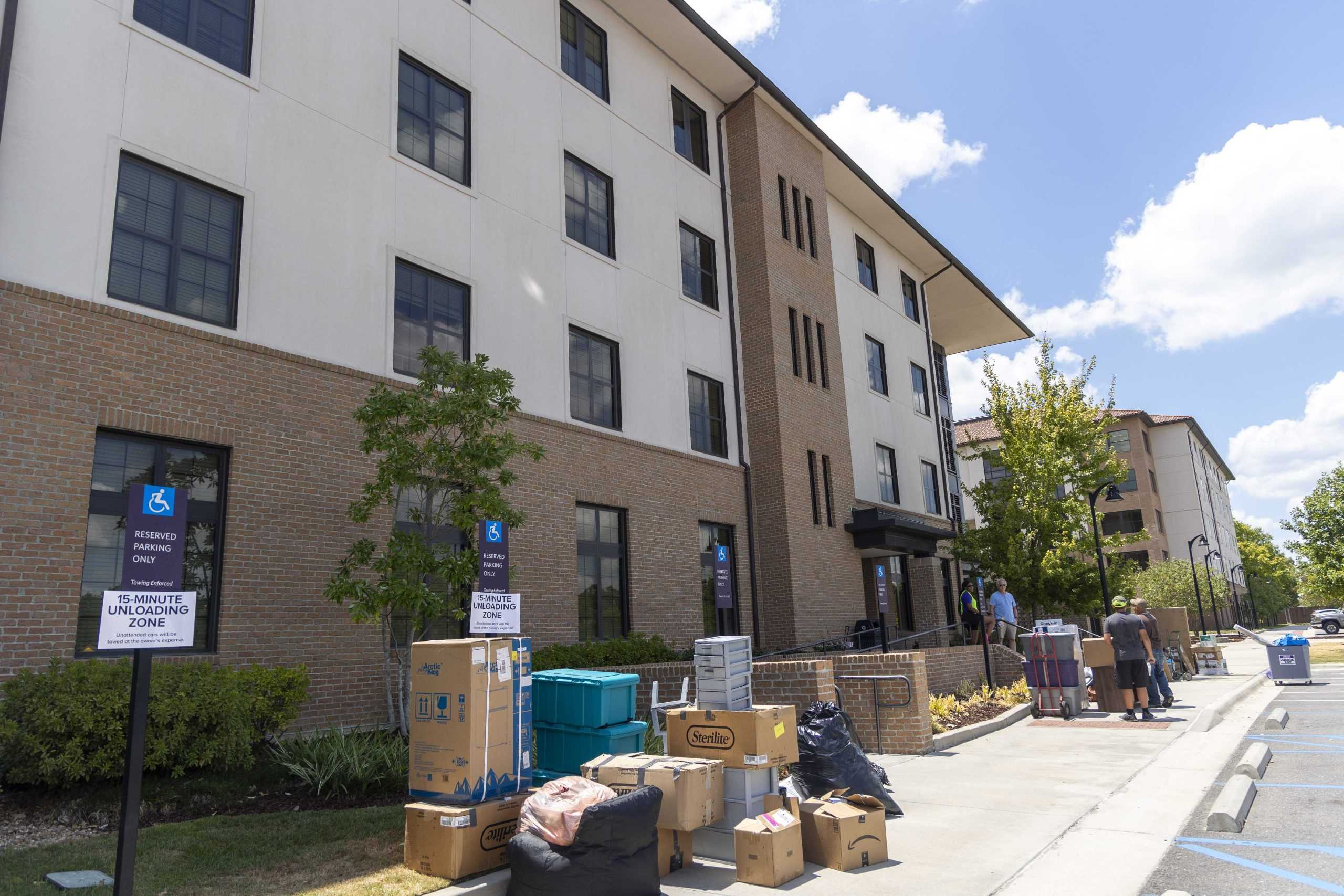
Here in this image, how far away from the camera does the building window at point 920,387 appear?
3000cm

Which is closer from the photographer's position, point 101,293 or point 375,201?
point 101,293

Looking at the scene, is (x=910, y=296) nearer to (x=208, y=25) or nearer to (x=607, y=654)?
(x=607, y=654)

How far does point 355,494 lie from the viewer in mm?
11742

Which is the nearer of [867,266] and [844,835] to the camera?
[844,835]

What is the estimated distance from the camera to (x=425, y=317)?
1359 centimetres

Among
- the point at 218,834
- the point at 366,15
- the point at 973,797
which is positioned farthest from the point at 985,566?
the point at 218,834

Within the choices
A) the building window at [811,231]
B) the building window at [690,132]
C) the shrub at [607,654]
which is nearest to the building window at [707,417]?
the shrub at [607,654]

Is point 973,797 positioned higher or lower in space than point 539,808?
lower

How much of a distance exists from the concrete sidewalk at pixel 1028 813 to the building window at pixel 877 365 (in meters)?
15.5

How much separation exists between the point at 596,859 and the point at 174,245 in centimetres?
916

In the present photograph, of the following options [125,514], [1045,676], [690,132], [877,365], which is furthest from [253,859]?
[877,365]

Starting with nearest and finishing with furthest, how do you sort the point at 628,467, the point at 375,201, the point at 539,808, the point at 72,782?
the point at 539,808, the point at 72,782, the point at 375,201, the point at 628,467

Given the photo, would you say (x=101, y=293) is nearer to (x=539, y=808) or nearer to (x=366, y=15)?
(x=366, y=15)

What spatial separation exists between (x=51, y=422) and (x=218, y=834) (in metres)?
4.89
